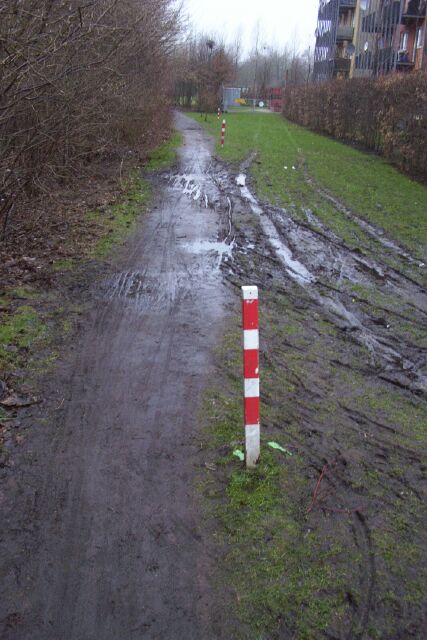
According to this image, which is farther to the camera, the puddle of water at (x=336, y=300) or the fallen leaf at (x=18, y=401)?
the puddle of water at (x=336, y=300)

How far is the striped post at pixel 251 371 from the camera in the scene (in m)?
3.94

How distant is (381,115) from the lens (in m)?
24.0

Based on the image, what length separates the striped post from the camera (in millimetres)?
3936

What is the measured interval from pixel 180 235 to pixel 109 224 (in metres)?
1.49

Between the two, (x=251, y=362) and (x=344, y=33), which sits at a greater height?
(x=344, y=33)

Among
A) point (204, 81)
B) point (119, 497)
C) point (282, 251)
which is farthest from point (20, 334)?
point (204, 81)

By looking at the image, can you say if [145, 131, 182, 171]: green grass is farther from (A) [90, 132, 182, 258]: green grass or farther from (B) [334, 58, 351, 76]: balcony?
(B) [334, 58, 351, 76]: balcony

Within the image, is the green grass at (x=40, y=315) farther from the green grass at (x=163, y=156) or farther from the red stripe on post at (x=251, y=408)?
the green grass at (x=163, y=156)

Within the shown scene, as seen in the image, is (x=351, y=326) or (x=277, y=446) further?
(x=351, y=326)

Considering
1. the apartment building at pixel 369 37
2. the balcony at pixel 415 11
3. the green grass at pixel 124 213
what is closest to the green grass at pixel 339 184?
the green grass at pixel 124 213

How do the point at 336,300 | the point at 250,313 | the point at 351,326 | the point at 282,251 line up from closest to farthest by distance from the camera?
the point at 250,313, the point at 351,326, the point at 336,300, the point at 282,251

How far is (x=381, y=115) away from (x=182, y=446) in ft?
74.2

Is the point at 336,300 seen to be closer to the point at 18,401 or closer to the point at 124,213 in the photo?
the point at 18,401

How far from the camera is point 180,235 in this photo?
36.2ft
